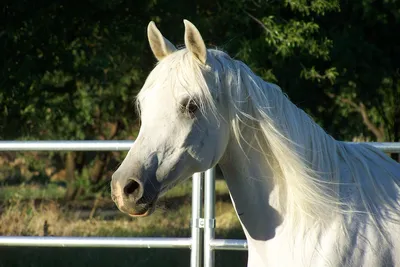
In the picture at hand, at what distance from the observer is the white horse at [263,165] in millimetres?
2785

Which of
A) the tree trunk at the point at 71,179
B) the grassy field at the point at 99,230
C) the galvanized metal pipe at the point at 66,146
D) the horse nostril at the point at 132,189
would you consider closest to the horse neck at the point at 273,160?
the horse nostril at the point at 132,189

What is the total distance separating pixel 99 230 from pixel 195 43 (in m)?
6.57

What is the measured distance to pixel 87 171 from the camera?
14984 millimetres

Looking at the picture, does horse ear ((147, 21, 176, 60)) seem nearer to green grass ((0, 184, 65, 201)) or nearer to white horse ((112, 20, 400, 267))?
white horse ((112, 20, 400, 267))

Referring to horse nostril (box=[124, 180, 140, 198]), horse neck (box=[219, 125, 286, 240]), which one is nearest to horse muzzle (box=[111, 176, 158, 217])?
horse nostril (box=[124, 180, 140, 198])

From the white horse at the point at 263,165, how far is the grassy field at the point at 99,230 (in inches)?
117

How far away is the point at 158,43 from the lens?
3.08 metres

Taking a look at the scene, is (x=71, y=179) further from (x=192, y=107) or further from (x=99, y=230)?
(x=192, y=107)

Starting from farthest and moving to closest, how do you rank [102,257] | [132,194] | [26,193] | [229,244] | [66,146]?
[26,193]
[102,257]
[66,146]
[229,244]
[132,194]

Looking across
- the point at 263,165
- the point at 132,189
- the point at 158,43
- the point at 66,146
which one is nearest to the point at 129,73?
the point at 66,146

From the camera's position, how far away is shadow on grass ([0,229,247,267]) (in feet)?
23.1

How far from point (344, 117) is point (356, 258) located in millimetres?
12626

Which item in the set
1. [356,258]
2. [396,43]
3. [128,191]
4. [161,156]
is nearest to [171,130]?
[161,156]

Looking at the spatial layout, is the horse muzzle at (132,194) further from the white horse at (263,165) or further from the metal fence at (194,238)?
the metal fence at (194,238)
